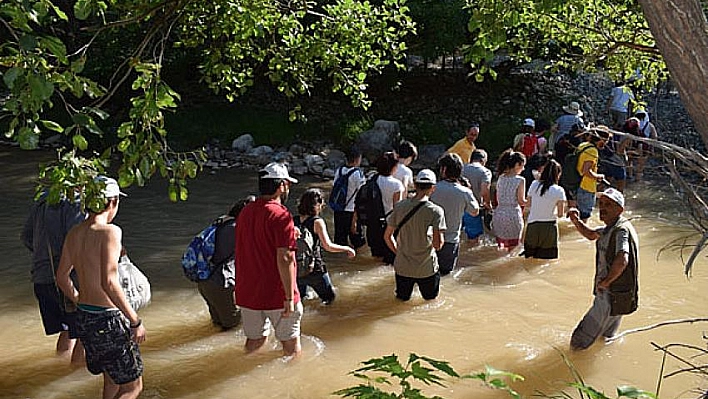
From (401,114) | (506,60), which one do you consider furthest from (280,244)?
(506,60)

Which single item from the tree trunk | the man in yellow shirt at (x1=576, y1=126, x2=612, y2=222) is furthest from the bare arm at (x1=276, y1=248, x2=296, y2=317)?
the man in yellow shirt at (x1=576, y1=126, x2=612, y2=222)

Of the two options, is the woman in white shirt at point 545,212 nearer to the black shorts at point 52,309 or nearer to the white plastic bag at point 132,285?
the white plastic bag at point 132,285

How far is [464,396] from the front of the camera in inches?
244

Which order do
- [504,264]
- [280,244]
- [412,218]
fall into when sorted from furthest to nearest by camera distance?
[504,264]
[412,218]
[280,244]

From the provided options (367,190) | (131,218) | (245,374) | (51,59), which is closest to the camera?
(51,59)

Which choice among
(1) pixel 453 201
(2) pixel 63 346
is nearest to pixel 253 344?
(2) pixel 63 346

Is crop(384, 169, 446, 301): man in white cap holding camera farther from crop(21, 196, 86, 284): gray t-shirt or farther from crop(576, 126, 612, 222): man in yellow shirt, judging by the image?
crop(576, 126, 612, 222): man in yellow shirt

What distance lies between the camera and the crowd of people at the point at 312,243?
16.9 ft

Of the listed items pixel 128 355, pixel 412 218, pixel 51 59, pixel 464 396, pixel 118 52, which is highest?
pixel 118 52

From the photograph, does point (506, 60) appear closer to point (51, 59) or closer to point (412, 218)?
point (412, 218)

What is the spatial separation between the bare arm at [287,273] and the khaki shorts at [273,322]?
141 mm

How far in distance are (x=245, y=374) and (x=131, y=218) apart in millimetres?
6340

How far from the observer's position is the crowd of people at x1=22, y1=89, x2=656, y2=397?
5.16 m

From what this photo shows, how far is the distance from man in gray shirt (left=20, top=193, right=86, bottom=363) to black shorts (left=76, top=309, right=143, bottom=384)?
2.98 ft
